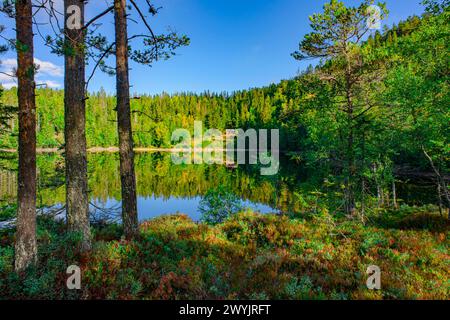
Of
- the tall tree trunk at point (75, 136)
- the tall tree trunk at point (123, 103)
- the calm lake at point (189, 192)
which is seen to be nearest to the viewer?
the tall tree trunk at point (75, 136)

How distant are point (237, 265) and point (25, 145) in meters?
5.72

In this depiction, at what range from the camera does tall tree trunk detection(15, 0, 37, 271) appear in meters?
5.17

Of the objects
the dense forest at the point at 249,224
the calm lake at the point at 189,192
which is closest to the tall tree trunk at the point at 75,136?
the dense forest at the point at 249,224

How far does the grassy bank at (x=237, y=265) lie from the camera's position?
5.25 m

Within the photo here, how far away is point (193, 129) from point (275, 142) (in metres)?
38.7

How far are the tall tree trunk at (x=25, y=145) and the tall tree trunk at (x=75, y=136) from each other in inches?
63.4

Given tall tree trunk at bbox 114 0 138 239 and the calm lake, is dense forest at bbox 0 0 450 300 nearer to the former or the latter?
tall tree trunk at bbox 114 0 138 239

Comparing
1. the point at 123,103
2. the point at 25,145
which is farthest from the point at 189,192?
the point at 25,145

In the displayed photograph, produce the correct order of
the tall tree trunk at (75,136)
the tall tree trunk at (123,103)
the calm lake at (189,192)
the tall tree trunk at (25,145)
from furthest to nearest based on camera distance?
the calm lake at (189,192) → the tall tree trunk at (123,103) → the tall tree trunk at (75,136) → the tall tree trunk at (25,145)

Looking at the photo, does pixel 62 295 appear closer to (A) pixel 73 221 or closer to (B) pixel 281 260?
(A) pixel 73 221

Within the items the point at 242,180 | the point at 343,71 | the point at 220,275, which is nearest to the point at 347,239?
the point at 220,275

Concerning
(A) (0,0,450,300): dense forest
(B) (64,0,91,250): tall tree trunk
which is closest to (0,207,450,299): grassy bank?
(A) (0,0,450,300): dense forest

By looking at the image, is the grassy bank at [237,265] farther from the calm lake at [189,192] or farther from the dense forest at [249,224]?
the calm lake at [189,192]
